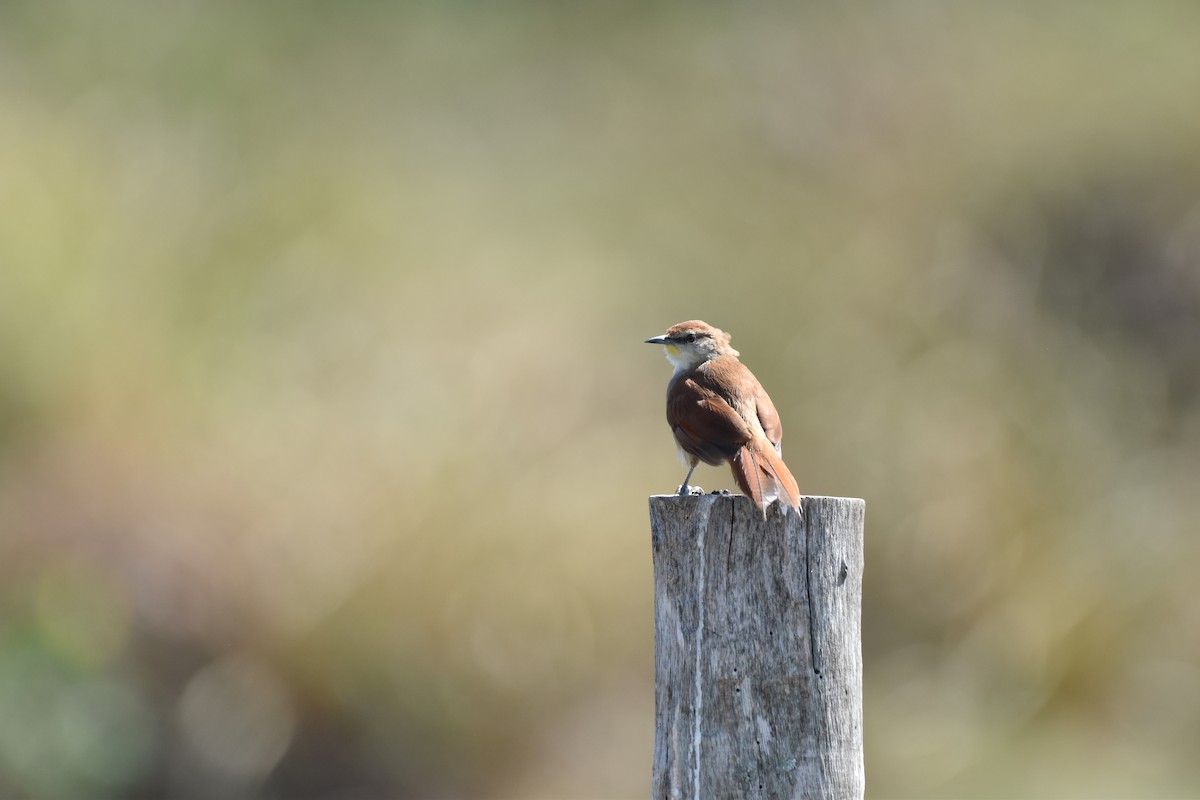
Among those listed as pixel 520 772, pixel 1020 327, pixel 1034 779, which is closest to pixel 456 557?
pixel 520 772

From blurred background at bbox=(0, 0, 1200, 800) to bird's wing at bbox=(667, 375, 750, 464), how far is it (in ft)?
11.5

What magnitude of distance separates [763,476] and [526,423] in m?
4.96

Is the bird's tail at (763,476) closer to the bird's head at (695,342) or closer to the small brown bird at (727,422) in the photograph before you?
the small brown bird at (727,422)

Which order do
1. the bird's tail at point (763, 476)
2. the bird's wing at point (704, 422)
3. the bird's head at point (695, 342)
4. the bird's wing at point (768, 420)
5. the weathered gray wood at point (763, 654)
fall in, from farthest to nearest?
the bird's head at point (695, 342) → the bird's wing at point (768, 420) → the bird's wing at point (704, 422) → the bird's tail at point (763, 476) → the weathered gray wood at point (763, 654)

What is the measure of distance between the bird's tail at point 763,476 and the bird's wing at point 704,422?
0.12m

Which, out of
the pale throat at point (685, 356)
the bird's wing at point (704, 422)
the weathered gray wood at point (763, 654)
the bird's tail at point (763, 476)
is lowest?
the weathered gray wood at point (763, 654)

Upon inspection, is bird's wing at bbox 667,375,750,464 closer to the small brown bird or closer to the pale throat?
the small brown bird

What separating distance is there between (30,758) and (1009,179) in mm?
8227

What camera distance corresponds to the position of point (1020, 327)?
9867 millimetres

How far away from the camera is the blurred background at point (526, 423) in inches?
299

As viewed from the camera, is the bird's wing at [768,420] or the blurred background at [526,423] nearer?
the bird's wing at [768,420]

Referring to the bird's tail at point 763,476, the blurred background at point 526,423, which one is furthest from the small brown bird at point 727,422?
the blurred background at point 526,423

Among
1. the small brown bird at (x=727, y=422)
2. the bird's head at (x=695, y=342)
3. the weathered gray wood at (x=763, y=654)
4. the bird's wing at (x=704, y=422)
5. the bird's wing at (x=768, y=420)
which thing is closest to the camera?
the weathered gray wood at (x=763, y=654)

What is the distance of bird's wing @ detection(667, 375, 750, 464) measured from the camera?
4203 mm
